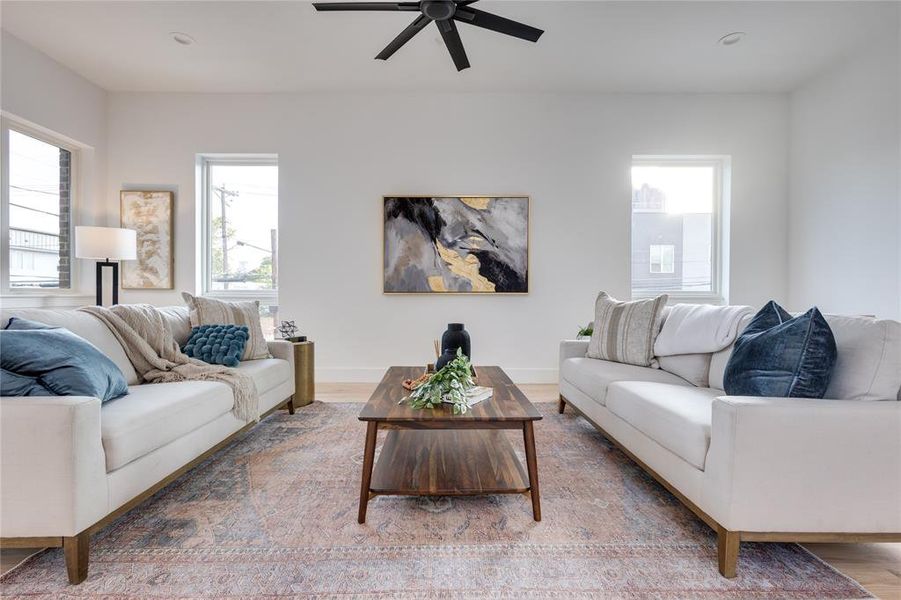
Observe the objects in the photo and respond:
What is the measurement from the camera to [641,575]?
1.40 meters

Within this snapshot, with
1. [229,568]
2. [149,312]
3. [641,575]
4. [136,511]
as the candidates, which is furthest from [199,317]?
[641,575]

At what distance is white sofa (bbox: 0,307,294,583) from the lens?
4.32ft

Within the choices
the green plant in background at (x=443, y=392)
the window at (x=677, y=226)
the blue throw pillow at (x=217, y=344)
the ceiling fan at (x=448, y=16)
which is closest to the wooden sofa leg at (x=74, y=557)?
the green plant in background at (x=443, y=392)

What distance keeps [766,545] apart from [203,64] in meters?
4.92

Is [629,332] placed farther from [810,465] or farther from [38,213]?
[38,213]

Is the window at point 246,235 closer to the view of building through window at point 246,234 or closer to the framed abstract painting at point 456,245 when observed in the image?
the view of building through window at point 246,234

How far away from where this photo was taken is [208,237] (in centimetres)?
450

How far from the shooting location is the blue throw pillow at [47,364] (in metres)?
1.52

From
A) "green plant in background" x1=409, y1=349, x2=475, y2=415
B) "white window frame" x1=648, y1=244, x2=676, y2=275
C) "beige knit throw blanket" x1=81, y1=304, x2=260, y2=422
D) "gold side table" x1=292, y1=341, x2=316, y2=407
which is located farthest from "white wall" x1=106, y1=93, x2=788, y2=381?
"green plant in background" x1=409, y1=349, x2=475, y2=415

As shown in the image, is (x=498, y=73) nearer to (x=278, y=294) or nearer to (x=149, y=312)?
(x=278, y=294)

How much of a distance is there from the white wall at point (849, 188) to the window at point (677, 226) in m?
0.70

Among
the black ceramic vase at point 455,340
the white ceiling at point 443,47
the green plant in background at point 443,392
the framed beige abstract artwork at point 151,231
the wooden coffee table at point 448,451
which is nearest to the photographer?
the wooden coffee table at point 448,451

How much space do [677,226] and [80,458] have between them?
194 inches

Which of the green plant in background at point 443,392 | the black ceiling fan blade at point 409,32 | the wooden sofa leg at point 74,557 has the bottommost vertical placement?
the wooden sofa leg at point 74,557
